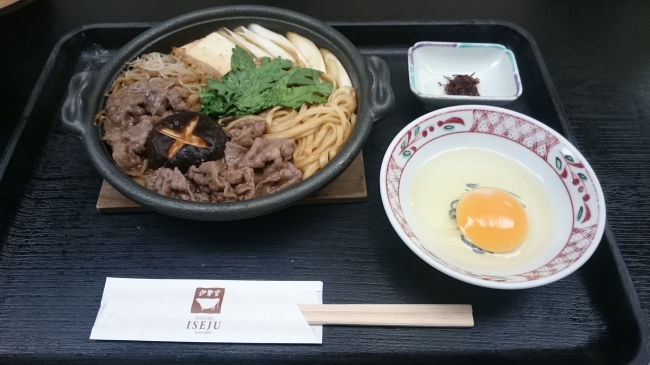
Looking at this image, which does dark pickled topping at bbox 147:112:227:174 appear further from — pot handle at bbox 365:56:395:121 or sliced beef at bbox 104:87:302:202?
pot handle at bbox 365:56:395:121

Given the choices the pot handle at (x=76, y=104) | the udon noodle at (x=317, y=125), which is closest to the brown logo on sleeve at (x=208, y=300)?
the udon noodle at (x=317, y=125)

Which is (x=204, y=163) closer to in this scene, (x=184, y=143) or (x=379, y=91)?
(x=184, y=143)

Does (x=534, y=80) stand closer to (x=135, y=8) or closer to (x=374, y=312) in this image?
(x=374, y=312)

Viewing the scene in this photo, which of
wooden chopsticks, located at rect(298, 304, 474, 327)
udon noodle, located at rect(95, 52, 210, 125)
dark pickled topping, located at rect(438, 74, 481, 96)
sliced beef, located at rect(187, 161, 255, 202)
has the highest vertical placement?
udon noodle, located at rect(95, 52, 210, 125)

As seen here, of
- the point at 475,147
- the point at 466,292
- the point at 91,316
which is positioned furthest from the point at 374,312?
the point at 91,316

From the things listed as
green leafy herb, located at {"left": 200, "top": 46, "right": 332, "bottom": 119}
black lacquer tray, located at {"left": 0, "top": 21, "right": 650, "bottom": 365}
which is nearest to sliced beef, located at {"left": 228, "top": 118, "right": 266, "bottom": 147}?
green leafy herb, located at {"left": 200, "top": 46, "right": 332, "bottom": 119}

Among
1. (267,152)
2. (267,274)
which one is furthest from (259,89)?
(267,274)
